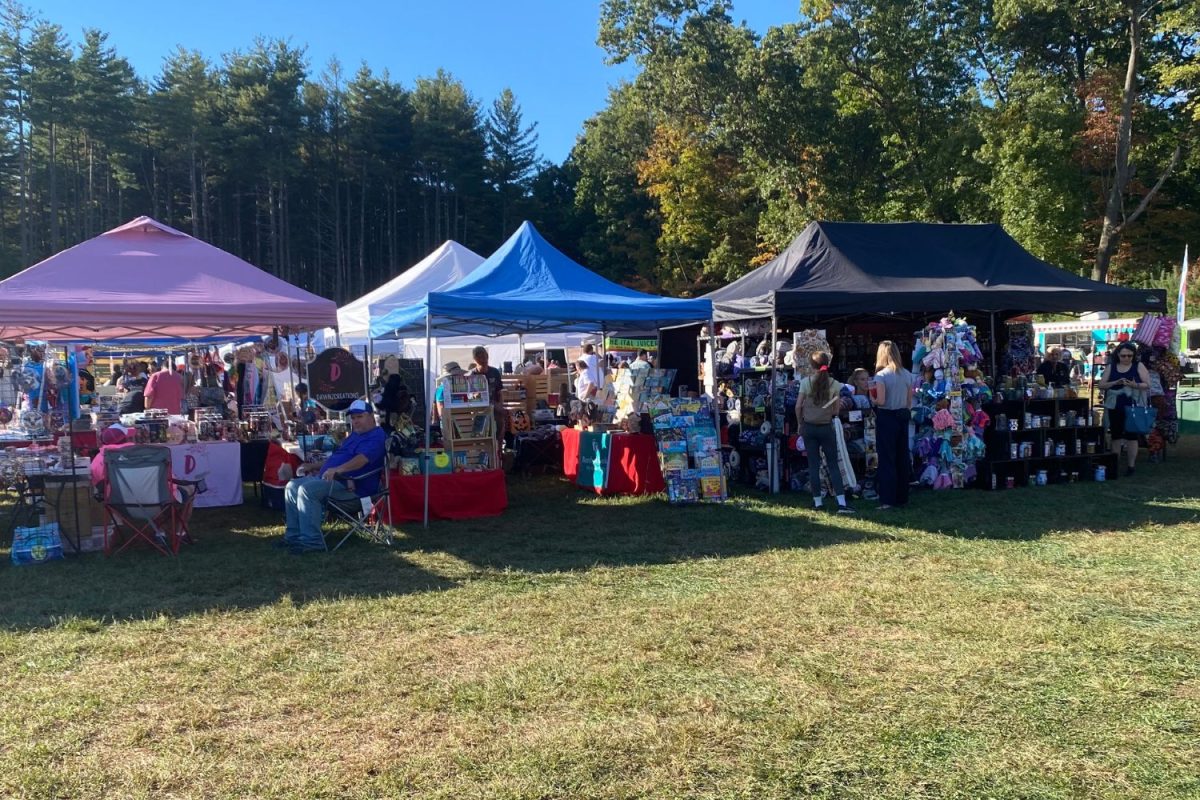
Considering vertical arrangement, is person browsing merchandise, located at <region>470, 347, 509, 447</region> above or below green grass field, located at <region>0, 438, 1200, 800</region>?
above

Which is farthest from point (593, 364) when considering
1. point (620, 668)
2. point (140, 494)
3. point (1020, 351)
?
point (620, 668)

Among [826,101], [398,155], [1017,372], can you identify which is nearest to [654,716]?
[1017,372]

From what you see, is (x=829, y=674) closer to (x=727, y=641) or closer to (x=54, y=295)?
(x=727, y=641)

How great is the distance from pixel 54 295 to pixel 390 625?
170 inches

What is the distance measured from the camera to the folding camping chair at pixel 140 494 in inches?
241

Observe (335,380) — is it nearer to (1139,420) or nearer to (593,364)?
(593,364)

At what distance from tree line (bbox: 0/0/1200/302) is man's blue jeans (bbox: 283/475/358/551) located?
1970cm

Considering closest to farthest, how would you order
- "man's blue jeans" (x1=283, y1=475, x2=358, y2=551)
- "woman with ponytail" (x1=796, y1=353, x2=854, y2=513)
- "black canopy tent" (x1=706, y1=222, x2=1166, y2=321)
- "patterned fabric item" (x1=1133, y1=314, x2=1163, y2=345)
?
1. "man's blue jeans" (x1=283, y1=475, x2=358, y2=551)
2. "woman with ponytail" (x1=796, y1=353, x2=854, y2=513)
3. "black canopy tent" (x1=706, y1=222, x2=1166, y2=321)
4. "patterned fabric item" (x1=1133, y1=314, x2=1163, y2=345)

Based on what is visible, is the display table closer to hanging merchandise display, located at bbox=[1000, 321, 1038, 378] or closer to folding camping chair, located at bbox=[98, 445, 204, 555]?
folding camping chair, located at bbox=[98, 445, 204, 555]

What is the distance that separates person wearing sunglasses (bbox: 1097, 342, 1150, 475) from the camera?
9359mm

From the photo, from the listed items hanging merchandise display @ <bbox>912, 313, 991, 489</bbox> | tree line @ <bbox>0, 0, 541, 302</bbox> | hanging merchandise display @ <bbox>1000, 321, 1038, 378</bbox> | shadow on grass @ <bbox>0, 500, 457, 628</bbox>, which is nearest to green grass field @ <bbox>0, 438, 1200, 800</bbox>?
shadow on grass @ <bbox>0, 500, 457, 628</bbox>

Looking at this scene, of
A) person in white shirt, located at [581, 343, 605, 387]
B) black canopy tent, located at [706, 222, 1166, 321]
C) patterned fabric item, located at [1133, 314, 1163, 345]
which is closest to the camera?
black canopy tent, located at [706, 222, 1166, 321]

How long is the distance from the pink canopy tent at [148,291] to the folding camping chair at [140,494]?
1.19 m

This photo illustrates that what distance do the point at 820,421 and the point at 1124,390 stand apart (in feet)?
14.5
